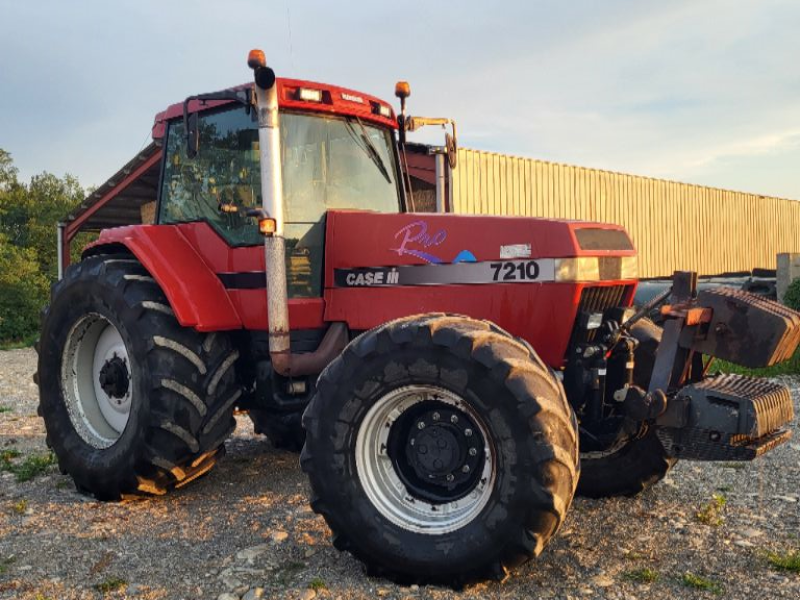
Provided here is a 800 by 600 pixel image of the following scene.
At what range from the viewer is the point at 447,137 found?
17.8 feet

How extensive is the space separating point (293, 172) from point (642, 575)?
3016mm

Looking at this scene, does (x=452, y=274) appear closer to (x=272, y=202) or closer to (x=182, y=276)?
(x=272, y=202)

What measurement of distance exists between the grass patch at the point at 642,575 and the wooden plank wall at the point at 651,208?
9.14m

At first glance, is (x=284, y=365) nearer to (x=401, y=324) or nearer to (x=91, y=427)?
(x=401, y=324)

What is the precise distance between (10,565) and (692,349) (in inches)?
143

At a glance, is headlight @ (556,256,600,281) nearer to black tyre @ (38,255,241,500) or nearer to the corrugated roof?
black tyre @ (38,255,241,500)

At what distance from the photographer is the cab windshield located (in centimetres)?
472

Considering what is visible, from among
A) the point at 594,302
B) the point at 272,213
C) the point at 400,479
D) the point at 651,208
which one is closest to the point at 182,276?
the point at 272,213

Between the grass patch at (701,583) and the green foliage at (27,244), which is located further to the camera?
the green foliage at (27,244)

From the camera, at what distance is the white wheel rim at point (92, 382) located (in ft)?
17.2

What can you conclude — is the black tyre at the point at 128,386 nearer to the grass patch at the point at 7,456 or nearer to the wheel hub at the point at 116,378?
the wheel hub at the point at 116,378

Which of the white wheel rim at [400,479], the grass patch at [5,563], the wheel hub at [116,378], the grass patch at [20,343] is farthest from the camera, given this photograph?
the grass patch at [20,343]

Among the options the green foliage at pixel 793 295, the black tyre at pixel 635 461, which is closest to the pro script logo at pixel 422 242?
the black tyre at pixel 635 461

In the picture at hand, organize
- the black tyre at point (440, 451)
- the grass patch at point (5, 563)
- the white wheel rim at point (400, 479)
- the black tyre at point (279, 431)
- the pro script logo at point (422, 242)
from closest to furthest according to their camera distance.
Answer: the black tyre at point (440, 451), the white wheel rim at point (400, 479), the grass patch at point (5, 563), the pro script logo at point (422, 242), the black tyre at point (279, 431)
